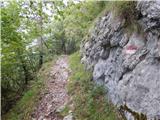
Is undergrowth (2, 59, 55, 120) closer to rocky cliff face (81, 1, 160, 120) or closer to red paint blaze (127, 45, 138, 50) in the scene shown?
rocky cliff face (81, 1, 160, 120)

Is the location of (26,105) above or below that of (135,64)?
below

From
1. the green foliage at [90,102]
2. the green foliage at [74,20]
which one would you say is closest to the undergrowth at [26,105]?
the green foliage at [90,102]

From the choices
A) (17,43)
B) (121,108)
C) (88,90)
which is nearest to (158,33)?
(121,108)

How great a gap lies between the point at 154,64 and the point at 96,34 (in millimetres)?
4847

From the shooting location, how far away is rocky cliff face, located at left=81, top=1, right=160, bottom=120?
597 cm

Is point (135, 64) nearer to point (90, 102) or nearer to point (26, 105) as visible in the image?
point (90, 102)

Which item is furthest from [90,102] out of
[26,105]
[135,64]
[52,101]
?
[26,105]

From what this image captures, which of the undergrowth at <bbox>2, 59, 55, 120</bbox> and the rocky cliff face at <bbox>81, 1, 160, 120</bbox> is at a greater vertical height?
the rocky cliff face at <bbox>81, 1, 160, 120</bbox>

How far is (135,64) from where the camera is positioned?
6.80m

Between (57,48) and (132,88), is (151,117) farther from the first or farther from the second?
(57,48)

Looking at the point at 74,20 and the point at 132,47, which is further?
the point at 74,20

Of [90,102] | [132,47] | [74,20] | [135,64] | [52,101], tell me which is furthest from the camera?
[74,20]

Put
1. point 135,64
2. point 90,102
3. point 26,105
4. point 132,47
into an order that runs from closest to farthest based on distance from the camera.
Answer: point 135,64, point 132,47, point 90,102, point 26,105

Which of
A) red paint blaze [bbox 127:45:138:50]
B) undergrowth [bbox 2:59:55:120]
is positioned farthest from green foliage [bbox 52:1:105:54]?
red paint blaze [bbox 127:45:138:50]
